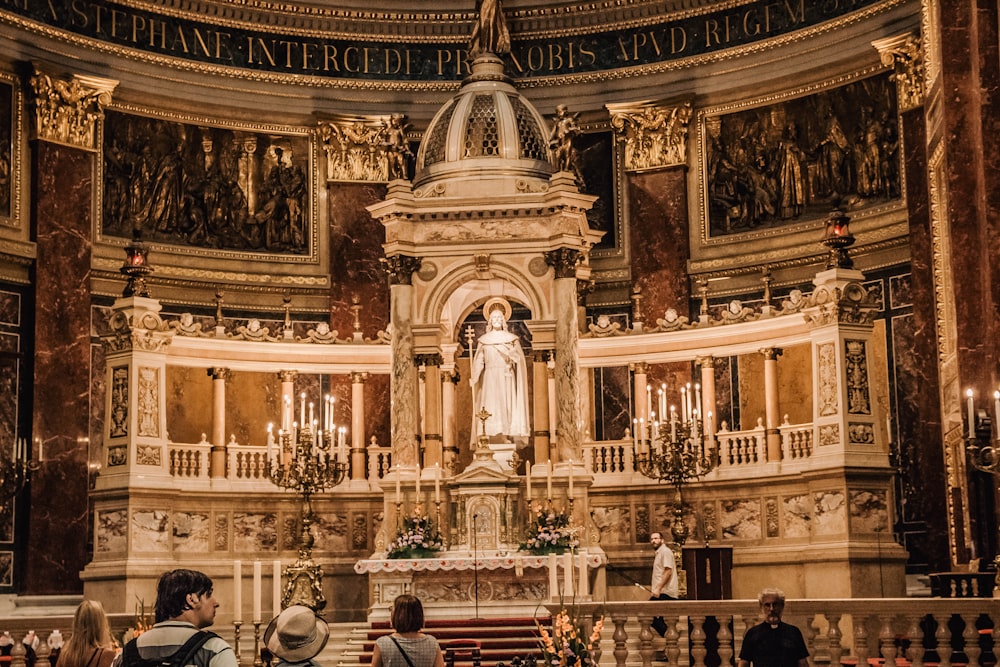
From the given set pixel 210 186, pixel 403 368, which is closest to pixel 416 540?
pixel 403 368

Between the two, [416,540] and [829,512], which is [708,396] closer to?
[829,512]

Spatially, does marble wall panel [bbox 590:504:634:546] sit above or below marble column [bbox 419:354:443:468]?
below

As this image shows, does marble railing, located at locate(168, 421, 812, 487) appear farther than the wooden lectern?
Yes

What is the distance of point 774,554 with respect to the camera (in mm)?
22094

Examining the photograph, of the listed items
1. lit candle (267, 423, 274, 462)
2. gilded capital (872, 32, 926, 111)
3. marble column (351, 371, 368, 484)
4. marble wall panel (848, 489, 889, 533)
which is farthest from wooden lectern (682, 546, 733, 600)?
gilded capital (872, 32, 926, 111)

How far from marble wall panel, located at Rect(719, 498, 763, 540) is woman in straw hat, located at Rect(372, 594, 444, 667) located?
13725 mm

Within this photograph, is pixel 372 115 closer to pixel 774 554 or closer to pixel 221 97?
pixel 221 97

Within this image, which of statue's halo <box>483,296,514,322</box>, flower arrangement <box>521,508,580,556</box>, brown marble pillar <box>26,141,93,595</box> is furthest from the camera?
brown marble pillar <box>26,141,93,595</box>

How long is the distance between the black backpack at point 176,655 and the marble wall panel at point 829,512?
1520 cm

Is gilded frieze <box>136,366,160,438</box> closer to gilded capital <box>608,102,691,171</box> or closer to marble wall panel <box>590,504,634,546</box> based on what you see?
marble wall panel <box>590,504,634,546</box>

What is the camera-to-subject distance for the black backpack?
267 inches

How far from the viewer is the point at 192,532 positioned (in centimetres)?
2325

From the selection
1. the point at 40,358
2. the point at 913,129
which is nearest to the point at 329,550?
the point at 40,358

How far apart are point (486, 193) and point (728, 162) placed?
708 cm
